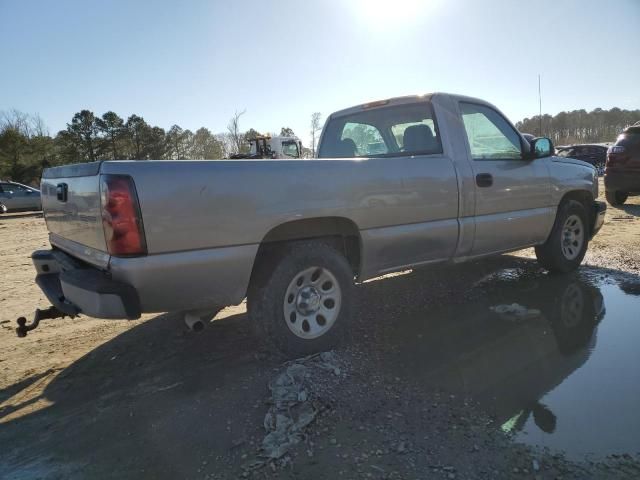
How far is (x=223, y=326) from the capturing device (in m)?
4.02

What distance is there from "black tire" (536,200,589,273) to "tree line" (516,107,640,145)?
68338 mm

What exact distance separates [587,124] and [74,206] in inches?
3352

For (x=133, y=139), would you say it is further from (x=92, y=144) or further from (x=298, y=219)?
(x=298, y=219)

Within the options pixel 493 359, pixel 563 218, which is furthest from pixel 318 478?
pixel 563 218

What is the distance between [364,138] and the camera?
4676 mm

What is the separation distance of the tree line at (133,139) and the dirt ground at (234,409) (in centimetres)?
1820

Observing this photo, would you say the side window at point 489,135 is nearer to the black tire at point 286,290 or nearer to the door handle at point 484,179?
the door handle at point 484,179

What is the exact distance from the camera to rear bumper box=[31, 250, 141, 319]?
245 cm

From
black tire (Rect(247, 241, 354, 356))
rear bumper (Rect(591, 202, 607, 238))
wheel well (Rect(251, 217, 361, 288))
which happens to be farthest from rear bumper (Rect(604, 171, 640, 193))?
black tire (Rect(247, 241, 354, 356))

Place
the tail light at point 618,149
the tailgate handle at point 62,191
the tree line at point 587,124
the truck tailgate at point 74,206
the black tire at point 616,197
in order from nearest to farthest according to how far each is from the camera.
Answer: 1. the truck tailgate at point 74,206
2. the tailgate handle at point 62,191
3. the tail light at point 618,149
4. the black tire at point 616,197
5. the tree line at point 587,124

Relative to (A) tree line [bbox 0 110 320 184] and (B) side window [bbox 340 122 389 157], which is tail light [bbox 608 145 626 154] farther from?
(A) tree line [bbox 0 110 320 184]

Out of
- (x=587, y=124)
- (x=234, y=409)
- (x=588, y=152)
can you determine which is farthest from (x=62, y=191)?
(x=587, y=124)

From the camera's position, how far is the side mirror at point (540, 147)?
15.1ft

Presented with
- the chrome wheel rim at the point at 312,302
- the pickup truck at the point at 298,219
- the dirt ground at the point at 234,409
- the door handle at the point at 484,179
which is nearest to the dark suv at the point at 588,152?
the pickup truck at the point at 298,219
